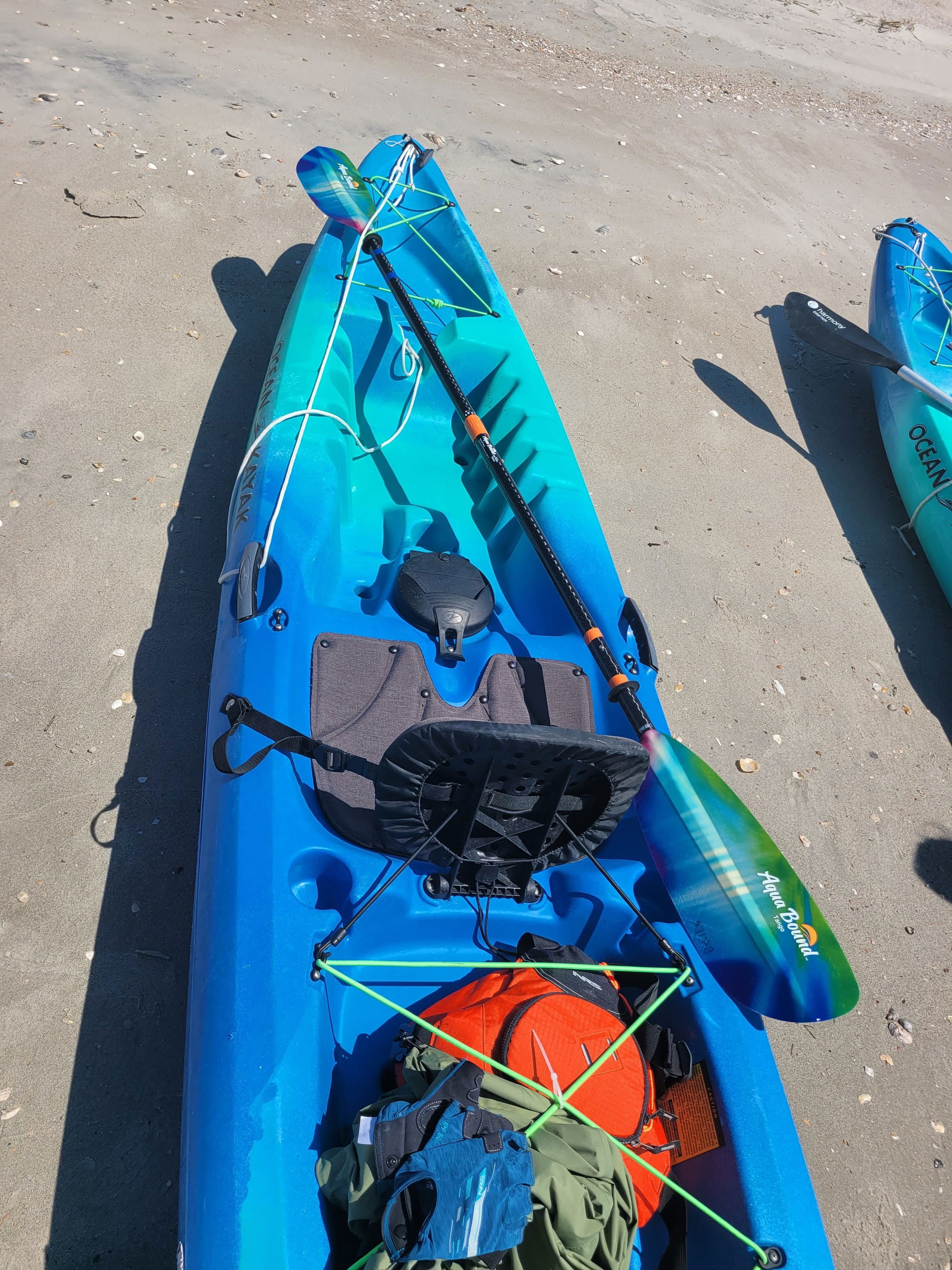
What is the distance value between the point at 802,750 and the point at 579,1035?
6.59 feet

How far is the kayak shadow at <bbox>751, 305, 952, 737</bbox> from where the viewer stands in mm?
4066

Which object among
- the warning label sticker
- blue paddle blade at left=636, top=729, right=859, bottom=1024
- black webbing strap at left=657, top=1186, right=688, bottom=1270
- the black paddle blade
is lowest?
black webbing strap at left=657, top=1186, right=688, bottom=1270

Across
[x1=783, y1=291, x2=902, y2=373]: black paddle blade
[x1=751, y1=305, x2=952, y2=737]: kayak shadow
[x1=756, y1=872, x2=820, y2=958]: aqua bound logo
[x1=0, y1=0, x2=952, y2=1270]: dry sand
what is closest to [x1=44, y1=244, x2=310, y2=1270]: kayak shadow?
[x1=0, y1=0, x2=952, y2=1270]: dry sand

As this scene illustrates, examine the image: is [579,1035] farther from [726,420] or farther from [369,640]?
[726,420]

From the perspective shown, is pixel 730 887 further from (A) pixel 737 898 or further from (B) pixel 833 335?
(B) pixel 833 335

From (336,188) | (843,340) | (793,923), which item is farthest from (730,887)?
(843,340)

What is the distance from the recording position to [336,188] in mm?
4055

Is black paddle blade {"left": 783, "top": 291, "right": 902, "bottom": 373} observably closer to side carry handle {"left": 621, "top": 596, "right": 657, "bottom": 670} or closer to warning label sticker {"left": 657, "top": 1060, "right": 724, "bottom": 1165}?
side carry handle {"left": 621, "top": 596, "right": 657, "bottom": 670}

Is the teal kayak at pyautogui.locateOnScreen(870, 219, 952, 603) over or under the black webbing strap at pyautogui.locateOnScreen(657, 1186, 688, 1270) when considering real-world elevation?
over

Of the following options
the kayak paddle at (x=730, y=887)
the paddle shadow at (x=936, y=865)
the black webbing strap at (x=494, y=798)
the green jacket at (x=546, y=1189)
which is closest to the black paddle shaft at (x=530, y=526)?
the kayak paddle at (x=730, y=887)

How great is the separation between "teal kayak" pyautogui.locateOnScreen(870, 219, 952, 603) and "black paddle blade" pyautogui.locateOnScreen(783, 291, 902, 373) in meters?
0.17

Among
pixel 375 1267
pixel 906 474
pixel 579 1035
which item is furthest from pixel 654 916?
pixel 906 474

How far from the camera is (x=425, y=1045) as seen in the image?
6.14 feet

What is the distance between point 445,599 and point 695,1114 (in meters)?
1.65
